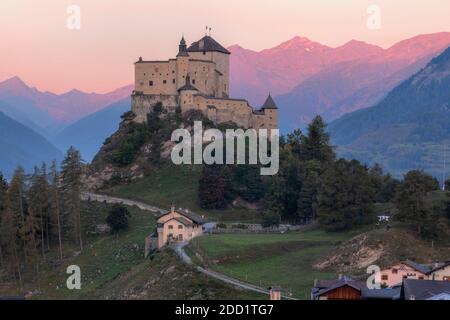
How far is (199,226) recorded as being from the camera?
83875 mm

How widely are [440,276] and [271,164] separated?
50.3 metres

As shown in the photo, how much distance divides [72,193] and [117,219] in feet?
18.4

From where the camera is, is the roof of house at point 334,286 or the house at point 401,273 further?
the house at point 401,273

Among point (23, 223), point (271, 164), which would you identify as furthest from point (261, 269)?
point (271, 164)

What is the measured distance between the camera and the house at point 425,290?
44906 millimetres

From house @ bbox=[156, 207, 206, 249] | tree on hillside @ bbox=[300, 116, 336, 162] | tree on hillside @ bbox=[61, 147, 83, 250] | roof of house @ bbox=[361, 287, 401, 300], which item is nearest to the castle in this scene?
tree on hillside @ bbox=[300, 116, 336, 162]

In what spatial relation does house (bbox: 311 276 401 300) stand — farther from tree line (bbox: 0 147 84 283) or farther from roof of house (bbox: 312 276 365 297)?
tree line (bbox: 0 147 84 283)

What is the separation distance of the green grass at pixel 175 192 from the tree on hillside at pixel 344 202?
13012 millimetres

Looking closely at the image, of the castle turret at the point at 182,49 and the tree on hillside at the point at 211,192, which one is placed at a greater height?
the castle turret at the point at 182,49

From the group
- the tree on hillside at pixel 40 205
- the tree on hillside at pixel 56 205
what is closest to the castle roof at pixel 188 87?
the tree on hillside at pixel 56 205

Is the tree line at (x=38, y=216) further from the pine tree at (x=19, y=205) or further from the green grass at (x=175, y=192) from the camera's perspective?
the green grass at (x=175, y=192)

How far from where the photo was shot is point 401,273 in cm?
5750

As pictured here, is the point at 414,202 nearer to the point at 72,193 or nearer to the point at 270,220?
the point at 270,220
